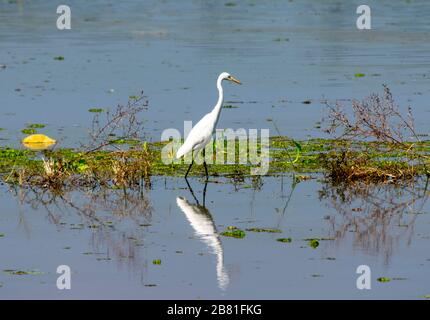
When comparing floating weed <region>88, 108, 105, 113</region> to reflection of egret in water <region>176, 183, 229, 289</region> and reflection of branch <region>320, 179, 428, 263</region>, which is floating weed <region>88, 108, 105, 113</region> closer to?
reflection of egret in water <region>176, 183, 229, 289</region>

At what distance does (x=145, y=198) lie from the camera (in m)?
16.5

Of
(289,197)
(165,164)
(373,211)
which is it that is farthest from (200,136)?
(373,211)

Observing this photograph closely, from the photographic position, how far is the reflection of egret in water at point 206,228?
12532mm

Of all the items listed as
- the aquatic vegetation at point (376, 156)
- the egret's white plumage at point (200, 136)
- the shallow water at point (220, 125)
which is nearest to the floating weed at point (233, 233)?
the shallow water at point (220, 125)

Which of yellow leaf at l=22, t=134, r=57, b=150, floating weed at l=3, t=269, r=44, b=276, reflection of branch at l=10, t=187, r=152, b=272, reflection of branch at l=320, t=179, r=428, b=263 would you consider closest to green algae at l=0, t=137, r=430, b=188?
reflection of branch at l=10, t=187, r=152, b=272

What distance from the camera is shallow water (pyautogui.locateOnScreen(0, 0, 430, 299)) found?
40.9ft

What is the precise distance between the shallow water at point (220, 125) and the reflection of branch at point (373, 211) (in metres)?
0.05

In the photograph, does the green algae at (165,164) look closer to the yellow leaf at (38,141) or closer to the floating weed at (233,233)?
the yellow leaf at (38,141)

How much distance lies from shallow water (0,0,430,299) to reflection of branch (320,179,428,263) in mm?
49

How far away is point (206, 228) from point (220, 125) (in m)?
7.71

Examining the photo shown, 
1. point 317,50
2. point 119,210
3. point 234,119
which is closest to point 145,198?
point 119,210

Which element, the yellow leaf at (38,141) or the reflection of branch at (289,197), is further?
the yellow leaf at (38,141)

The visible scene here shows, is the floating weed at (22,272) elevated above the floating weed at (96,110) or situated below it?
below

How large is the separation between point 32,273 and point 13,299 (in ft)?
3.33
